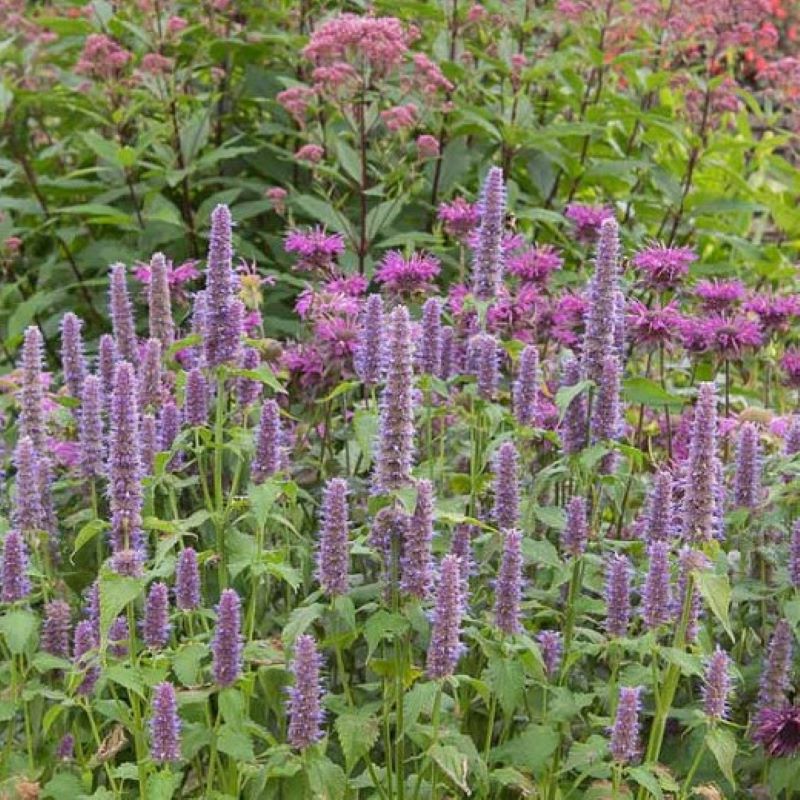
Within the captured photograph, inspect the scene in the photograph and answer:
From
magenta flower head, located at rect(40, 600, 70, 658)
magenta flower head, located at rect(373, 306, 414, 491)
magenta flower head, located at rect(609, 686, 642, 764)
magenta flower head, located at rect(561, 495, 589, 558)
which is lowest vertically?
magenta flower head, located at rect(40, 600, 70, 658)

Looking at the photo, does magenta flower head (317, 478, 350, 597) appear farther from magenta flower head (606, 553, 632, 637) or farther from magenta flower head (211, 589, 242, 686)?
magenta flower head (606, 553, 632, 637)

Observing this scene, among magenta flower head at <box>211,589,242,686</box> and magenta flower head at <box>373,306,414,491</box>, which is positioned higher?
magenta flower head at <box>373,306,414,491</box>

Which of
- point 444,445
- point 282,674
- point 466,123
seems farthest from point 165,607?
point 466,123

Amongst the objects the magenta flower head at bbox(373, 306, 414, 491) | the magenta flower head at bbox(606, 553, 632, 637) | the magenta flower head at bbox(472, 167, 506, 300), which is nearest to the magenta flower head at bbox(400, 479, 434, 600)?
the magenta flower head at bbox(373, 306, 414, 491)

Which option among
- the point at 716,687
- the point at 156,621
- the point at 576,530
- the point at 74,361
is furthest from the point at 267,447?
the point at 716,687

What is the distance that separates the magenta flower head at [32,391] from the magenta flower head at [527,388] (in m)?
1.05

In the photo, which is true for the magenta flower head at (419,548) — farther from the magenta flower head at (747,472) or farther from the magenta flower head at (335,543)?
the magenta flower head at (747,472)

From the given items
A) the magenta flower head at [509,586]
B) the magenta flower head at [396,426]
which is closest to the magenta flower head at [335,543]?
the magenta flower head at [396,426]

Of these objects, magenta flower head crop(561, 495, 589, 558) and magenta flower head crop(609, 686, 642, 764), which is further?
magenta flower head crop(561, 495, 589, 558)

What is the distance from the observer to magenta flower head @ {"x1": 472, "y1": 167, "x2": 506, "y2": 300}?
346 cm

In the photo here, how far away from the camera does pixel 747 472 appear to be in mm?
3404

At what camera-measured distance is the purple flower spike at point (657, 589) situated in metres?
3.00

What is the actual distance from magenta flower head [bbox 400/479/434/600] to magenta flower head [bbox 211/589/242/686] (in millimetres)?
323

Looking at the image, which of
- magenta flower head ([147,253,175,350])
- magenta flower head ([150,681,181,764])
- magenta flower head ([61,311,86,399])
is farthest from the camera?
magenta flower head ([61,311,86,399])
